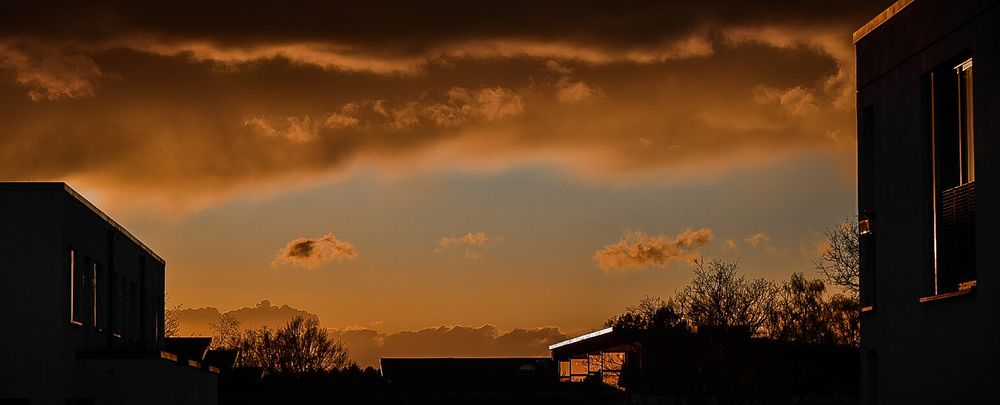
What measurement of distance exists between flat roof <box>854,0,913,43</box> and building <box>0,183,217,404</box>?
17.0 meters

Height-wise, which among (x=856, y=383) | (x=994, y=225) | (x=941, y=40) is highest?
(x=941, y=40)

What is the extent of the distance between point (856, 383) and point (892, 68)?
26997 millimetres

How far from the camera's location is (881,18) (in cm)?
2881

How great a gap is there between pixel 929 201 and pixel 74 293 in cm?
1888

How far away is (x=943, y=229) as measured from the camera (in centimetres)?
2619

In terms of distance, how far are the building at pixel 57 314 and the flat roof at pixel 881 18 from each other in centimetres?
1705

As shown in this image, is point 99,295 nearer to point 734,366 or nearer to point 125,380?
point 125,380

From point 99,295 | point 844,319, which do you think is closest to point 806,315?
point 844,319

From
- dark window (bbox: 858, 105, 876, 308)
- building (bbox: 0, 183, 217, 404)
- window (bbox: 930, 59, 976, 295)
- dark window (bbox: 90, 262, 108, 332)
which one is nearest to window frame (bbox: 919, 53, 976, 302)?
window (bbox: 930, 59, 976, 295)

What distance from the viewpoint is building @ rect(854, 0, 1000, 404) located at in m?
23.9

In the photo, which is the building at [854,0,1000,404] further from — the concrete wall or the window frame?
the concrete wall

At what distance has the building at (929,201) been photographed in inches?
941

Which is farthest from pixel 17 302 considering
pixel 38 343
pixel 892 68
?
pixel 892 68

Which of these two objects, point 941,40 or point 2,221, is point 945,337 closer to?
point 941,40
